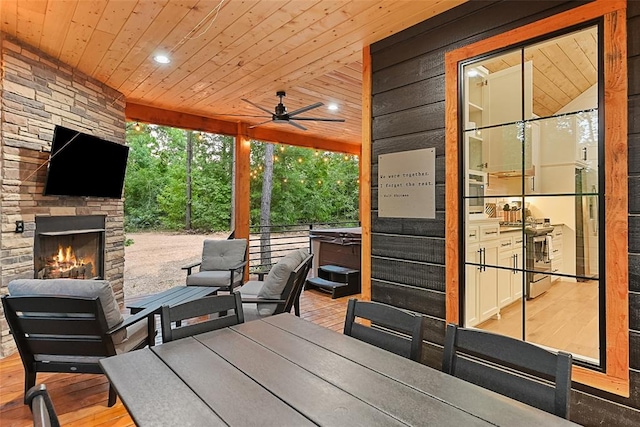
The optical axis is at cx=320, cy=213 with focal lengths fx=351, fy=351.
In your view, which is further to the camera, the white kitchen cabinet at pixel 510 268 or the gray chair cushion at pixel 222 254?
the gray chair cushion at pixel 222 254

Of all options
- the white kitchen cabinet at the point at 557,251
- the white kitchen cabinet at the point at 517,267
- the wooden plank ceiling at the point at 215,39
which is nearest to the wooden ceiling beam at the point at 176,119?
the wooden plank ceiling at the point at 215,39

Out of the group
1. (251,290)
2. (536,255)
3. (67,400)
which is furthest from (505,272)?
(67,400)

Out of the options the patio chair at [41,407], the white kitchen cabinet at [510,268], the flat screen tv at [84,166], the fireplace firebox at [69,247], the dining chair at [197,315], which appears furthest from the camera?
the fireplace firebox at [69,247]

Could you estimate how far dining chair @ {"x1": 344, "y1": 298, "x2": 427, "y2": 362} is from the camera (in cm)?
153

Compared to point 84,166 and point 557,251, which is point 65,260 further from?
point 557,251

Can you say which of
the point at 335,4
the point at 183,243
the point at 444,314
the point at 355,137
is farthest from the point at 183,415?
the point at 183,243

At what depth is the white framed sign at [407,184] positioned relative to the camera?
2.59 m

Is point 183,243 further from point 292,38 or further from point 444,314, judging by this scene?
point 444,314

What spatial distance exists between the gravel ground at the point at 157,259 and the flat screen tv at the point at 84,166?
2.69 m

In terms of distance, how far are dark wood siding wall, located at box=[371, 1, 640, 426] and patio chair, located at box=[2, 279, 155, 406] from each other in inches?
77.5

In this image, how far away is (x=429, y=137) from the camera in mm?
2582

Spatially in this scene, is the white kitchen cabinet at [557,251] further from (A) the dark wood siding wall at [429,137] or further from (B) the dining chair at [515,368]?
(B) the dining chair at [515,368]

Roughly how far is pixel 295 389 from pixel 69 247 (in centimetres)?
386

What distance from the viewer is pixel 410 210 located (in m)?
2.70
